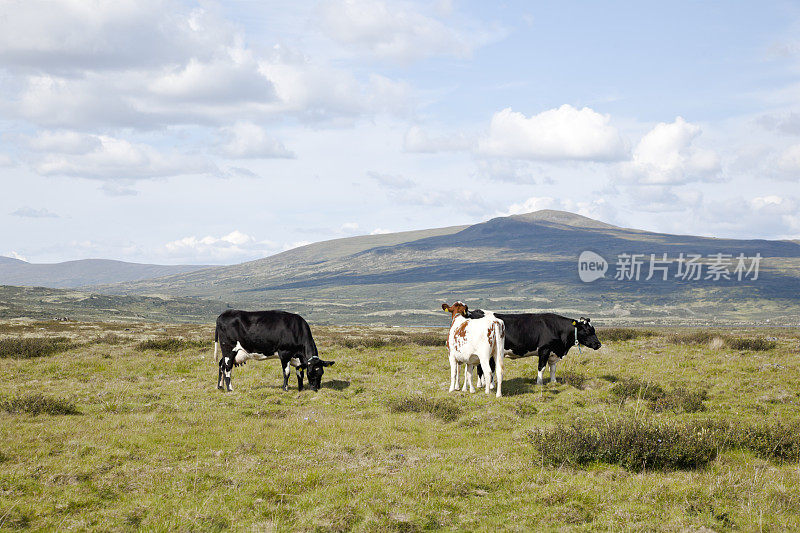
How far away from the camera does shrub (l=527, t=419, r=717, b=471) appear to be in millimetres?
10375

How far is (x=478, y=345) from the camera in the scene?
16.9 metres

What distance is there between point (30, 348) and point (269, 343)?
1362 cm

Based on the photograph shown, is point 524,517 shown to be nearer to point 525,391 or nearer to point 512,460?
point 512,460

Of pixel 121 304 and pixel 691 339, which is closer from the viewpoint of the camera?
pixel 691 339

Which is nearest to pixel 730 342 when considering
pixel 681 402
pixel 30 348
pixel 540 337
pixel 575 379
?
pixel 575 379

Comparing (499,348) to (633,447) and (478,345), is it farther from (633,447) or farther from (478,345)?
(633,447)

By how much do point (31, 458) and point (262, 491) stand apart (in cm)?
482

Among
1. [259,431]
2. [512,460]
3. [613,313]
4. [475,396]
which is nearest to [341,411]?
[259,431]

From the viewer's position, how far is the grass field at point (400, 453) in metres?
8.20

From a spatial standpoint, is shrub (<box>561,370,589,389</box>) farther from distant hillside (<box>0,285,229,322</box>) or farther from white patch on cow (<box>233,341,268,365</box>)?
distant hillside (<box>0,285,229,322</box>)

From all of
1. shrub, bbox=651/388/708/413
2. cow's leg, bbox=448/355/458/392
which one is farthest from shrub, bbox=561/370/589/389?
cow's leg, bbox=448/355/458/392

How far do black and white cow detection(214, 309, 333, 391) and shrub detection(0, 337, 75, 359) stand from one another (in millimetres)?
11499

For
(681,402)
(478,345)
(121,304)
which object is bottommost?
(121,304)

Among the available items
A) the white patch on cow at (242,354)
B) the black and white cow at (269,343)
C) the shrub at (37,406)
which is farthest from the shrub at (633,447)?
the shrub at (37,406)
